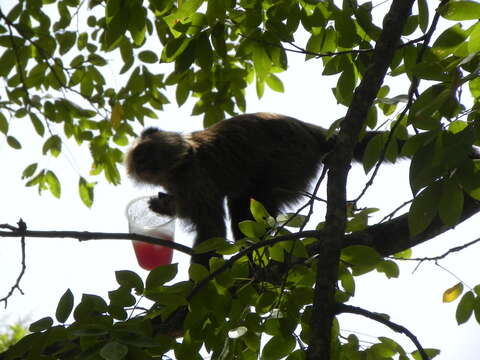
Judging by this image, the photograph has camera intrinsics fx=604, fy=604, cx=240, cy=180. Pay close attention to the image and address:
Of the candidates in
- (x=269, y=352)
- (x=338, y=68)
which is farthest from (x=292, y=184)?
(x=269, y=352)

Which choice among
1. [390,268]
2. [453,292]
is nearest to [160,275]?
[390,268]

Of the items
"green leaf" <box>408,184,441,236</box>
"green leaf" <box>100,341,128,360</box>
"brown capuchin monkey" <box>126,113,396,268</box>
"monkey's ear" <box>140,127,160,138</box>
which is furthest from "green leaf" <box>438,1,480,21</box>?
"monkey's ear" <box>140,127,160,138</box>

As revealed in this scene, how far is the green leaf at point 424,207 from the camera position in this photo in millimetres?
1599

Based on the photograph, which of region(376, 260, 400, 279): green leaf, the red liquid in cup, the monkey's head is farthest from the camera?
the monkey's head

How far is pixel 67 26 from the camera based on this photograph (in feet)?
15.4

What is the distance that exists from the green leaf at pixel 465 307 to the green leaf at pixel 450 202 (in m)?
0.77

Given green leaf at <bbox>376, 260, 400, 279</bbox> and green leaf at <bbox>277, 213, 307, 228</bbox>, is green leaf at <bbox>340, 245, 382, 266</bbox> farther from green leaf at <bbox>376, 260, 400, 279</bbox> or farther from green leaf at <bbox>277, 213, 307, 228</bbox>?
green leaf at <bbox>376, 260, 400, 279</bbox>

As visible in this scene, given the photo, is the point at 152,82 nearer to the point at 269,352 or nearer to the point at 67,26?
the point at 67,26

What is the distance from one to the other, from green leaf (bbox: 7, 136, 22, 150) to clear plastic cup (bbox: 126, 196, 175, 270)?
1.02 meters

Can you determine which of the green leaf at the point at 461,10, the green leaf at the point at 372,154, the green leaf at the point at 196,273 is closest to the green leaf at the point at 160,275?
the green leaf at the point at 196,273

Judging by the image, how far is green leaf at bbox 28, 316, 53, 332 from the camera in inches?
76.4

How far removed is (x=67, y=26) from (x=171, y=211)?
1757 mm

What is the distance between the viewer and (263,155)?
528 cm

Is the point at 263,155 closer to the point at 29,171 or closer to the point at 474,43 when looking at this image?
the point at 29,171
